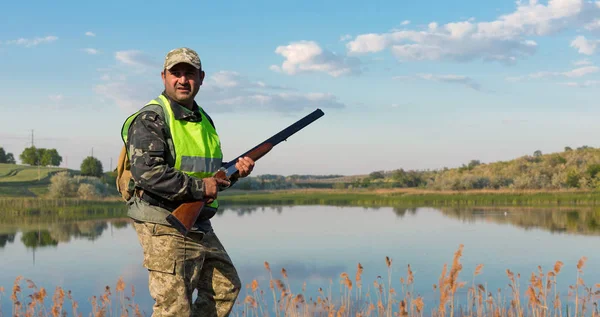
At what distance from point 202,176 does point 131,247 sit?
17709 millimetres

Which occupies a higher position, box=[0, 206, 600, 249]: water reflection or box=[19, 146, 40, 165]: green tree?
box=[19, 146, 40, 165]: green tree

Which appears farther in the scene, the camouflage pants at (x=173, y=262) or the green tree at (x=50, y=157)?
the green tree at (x=50, y=157)

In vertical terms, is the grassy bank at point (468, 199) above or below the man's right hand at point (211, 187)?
below

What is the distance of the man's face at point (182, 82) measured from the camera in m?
3.55

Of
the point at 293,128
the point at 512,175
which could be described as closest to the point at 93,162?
the point at 512,175

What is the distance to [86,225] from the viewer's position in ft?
89.5

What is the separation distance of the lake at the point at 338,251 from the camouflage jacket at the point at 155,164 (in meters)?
4.96

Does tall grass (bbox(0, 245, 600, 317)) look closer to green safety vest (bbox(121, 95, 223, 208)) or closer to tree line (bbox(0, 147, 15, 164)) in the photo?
green safety vest (bbox(121, 95, 223, 208))

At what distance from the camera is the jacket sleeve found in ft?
10.7

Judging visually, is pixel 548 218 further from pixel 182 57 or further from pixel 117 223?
pixel 182 57

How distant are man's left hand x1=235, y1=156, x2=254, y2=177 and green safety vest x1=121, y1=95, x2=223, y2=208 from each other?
5.5 inches

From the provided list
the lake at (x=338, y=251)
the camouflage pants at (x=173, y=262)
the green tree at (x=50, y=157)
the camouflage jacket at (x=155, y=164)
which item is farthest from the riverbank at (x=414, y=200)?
the green tree at (x=50, y=157)

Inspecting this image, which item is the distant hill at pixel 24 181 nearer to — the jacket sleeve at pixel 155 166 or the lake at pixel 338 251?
the lake at pixel 338 251

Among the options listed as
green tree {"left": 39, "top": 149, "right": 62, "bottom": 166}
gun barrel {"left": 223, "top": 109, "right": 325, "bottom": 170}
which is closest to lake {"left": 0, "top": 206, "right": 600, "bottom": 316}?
gun barrel {"left": 223, "top": 109, "right": 325, "bottom": 170}
